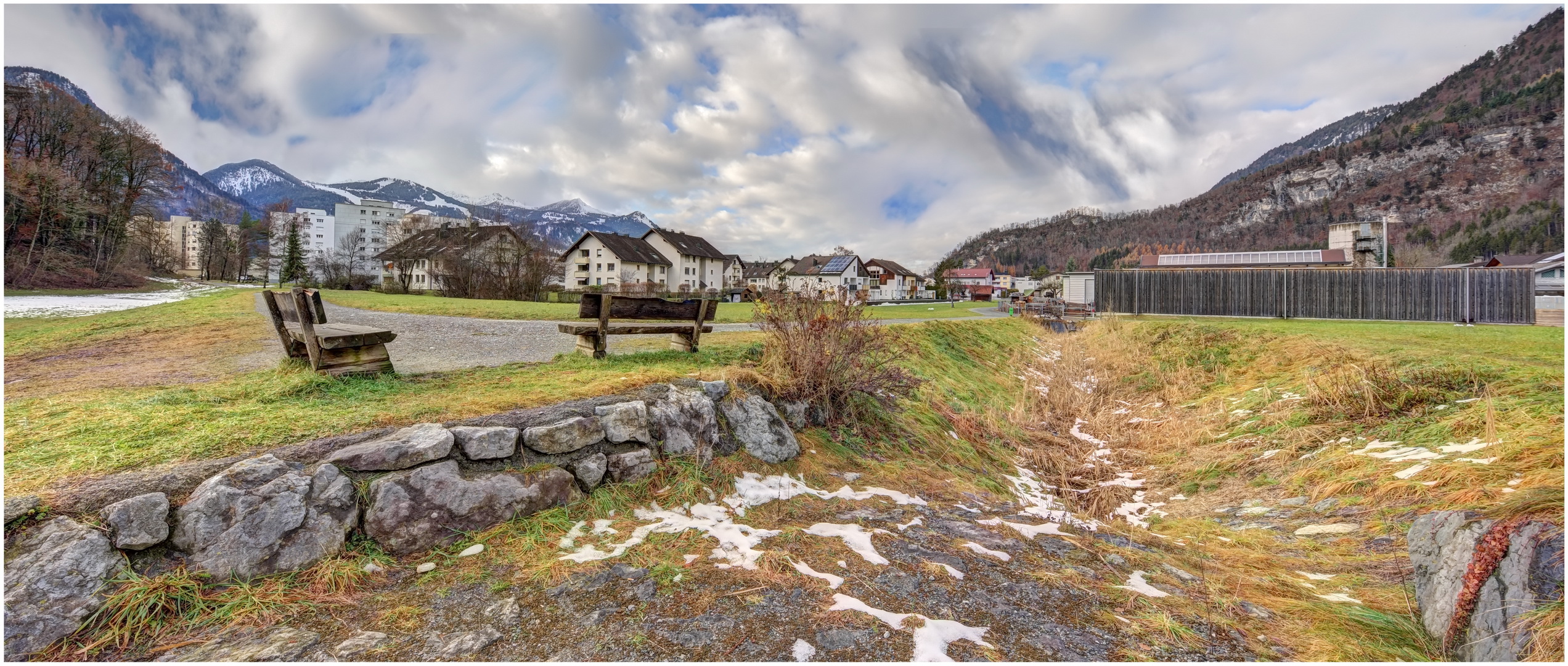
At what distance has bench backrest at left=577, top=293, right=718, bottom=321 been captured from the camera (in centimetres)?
661

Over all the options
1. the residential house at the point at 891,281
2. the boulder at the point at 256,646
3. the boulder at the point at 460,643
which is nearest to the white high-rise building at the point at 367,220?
the residential house at the point at 891,281

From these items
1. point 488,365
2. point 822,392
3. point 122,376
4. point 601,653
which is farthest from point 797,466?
point 122,376

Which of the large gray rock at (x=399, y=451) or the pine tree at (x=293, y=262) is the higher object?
the pine tree at (x=293, y=262)

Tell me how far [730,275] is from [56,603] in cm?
7644

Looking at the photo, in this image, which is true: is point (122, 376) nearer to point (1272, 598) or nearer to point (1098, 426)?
point (1272, 598)

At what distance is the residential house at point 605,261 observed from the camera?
61.7m

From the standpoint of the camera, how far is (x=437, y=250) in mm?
45125

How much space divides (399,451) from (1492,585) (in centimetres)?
530

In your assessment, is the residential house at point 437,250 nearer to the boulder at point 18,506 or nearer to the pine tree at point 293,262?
the pine tree at point 293,262

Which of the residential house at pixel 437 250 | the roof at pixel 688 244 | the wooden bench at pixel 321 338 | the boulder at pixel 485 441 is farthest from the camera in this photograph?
the roof at pixel 688 244

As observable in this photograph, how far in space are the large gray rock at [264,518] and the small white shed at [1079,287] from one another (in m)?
42.9

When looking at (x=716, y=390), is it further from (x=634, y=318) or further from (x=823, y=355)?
(x=634, y=318)

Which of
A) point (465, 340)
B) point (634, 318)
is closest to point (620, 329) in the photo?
point (634, 318)

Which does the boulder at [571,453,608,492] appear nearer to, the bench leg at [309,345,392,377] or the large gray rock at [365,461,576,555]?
the large gray rock at [365,461,576,555]
